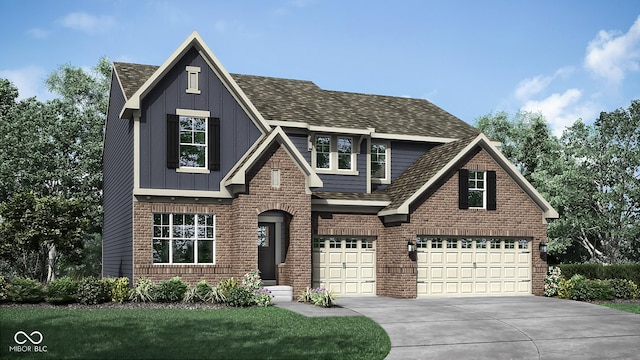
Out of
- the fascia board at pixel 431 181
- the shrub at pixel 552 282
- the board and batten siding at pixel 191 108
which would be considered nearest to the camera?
the board and batten siding at pixel 191 108

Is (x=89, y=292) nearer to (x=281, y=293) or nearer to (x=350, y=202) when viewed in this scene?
(x=281, y=293)

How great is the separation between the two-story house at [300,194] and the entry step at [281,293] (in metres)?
0.41

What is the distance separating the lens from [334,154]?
28.1 meters

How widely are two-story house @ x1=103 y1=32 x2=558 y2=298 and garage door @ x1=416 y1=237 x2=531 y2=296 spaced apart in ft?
0.15

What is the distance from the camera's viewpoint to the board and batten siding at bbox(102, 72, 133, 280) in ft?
82.0

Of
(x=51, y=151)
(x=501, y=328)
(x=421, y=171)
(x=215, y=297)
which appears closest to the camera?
(x=501, y=328)

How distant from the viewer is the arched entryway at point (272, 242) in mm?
26312

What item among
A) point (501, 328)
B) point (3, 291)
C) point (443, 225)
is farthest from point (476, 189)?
point (3, 291)

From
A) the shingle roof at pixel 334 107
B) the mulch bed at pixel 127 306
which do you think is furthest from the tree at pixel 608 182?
the mulch bed at pixel 127 306

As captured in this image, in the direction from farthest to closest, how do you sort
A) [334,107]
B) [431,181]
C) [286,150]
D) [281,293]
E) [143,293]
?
[334,107], [431,181], [286,150], [281,293], [143,293]

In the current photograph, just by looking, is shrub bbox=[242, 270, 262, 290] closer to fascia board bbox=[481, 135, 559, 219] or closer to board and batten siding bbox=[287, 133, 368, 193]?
board and batten siding bbox=[287, 133, 368, 193]

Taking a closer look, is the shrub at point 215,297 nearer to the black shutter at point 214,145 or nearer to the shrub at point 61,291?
the shrub at point 61,291

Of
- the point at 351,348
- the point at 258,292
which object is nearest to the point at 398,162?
the point at 258,292

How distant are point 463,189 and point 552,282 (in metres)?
5.17
